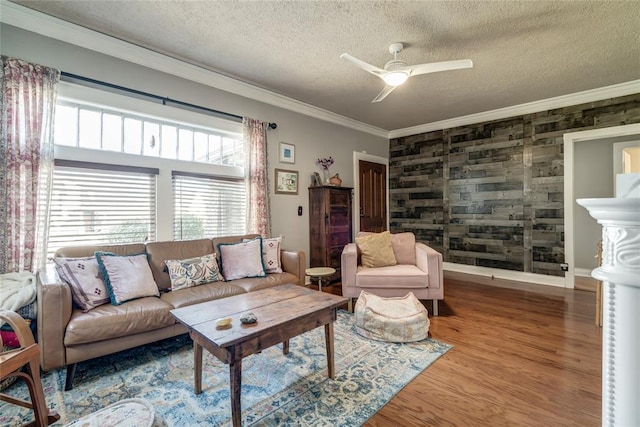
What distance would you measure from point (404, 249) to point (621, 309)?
280 centimetres

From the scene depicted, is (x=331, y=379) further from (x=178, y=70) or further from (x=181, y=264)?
(x=178, y=70)

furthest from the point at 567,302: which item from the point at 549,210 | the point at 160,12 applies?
the point at 160,12

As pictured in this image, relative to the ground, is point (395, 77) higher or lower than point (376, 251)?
higher

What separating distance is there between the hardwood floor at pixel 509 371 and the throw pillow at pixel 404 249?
692 millimetres

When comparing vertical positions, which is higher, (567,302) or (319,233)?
(319,233)

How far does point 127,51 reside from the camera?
2.67 metres

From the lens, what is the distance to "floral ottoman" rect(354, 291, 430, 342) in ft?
7.86

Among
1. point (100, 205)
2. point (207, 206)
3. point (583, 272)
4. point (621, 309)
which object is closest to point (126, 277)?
point (100, 205)

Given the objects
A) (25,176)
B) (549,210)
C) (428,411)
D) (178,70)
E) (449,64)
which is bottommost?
(428,411)

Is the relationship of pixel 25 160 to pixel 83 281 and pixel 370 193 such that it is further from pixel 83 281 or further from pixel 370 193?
pixel 370 193

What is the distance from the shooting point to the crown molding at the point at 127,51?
7.25 feet

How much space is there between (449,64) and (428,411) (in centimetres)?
253

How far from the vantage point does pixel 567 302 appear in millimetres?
3377

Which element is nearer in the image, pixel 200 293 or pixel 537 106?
pixel 200 293
